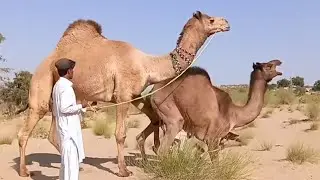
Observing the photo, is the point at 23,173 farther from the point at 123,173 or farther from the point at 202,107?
the point at 202,107

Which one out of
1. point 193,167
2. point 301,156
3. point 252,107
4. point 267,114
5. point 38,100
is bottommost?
point 267,114

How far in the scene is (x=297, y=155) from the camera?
11.7 metres

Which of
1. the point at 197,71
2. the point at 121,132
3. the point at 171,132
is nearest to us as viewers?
the point at 121,132

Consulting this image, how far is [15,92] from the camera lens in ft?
112

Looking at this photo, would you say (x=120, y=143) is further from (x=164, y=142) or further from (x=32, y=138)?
(x=32, y=138)

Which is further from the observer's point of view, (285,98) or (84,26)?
(285,98)

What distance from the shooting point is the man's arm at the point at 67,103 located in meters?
7.05

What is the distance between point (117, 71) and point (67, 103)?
3234 mm

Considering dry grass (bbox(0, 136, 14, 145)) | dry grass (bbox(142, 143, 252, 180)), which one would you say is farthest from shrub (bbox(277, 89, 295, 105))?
dry grass (bbox(142, 143, 252, 180))

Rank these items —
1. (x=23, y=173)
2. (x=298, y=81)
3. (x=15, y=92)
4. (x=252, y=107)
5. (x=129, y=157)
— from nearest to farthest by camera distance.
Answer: (x=23, y=173)
(x=252, y=107)
(x=129, y=157)
(x=15, y=92)
(x=298, y=81)

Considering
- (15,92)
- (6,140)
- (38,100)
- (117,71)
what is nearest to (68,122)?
(117,71)

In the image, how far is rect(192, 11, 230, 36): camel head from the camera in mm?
10469

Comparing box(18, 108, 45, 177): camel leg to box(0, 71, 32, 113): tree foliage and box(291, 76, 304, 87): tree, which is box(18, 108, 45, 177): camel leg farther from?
box(291, 76, 304, 87): tree

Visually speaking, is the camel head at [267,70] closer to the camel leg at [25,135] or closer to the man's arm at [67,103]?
the camel leg at [25,135]
